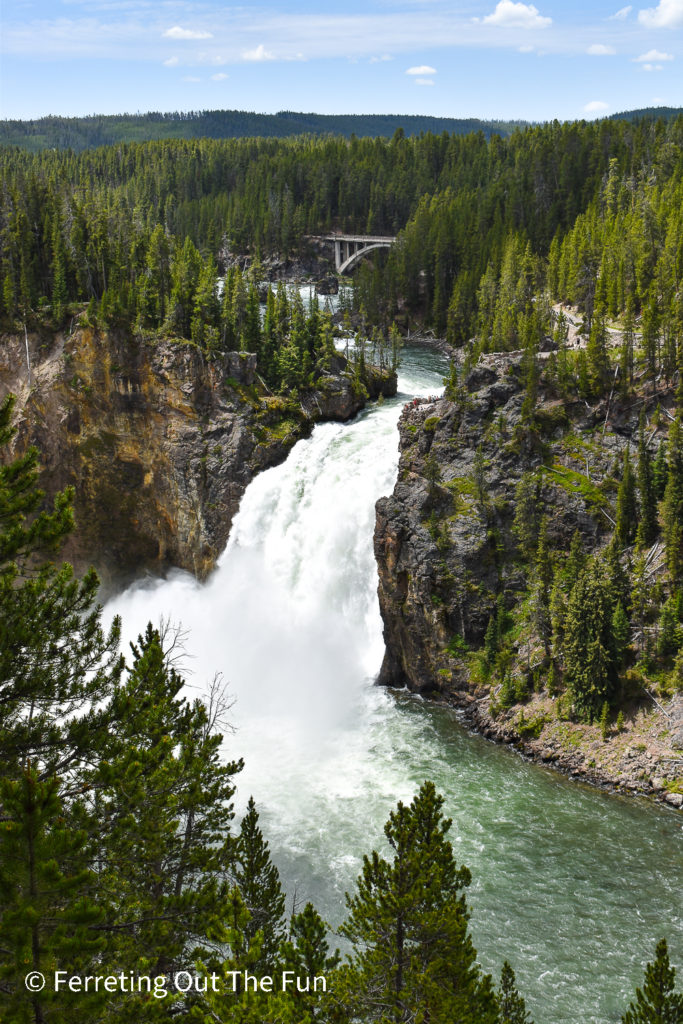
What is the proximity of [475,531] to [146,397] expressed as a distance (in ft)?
108

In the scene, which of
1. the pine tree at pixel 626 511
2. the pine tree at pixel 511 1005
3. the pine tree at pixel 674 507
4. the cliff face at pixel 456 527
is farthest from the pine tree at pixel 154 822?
the pine tree at pixel 626 511

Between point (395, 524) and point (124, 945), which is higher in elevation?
point (395, 524)

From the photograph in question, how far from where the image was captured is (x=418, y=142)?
183750mm

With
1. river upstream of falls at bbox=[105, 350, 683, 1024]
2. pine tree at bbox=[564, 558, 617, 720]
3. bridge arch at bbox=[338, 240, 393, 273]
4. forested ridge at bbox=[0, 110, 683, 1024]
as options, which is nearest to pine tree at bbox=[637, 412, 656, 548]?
forested ridge at bbox=[0, 110, 683, 1024]

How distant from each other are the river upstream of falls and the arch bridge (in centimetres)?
8714

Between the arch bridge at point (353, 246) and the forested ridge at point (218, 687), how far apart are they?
1897cm

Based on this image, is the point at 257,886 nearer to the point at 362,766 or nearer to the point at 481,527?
the point at 362,766

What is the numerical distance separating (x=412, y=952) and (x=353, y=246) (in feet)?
504

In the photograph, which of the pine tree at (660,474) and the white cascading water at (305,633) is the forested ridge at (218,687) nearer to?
the pine tree at (660,474)

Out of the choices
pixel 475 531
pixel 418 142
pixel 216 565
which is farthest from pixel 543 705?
pixel 418 142

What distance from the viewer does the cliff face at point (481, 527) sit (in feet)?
157

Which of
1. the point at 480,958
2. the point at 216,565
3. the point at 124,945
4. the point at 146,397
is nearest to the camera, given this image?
the point at 124,945

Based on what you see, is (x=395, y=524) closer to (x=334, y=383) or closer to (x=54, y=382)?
(x=334, y=383)

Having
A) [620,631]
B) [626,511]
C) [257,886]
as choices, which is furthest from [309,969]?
[626,511]
